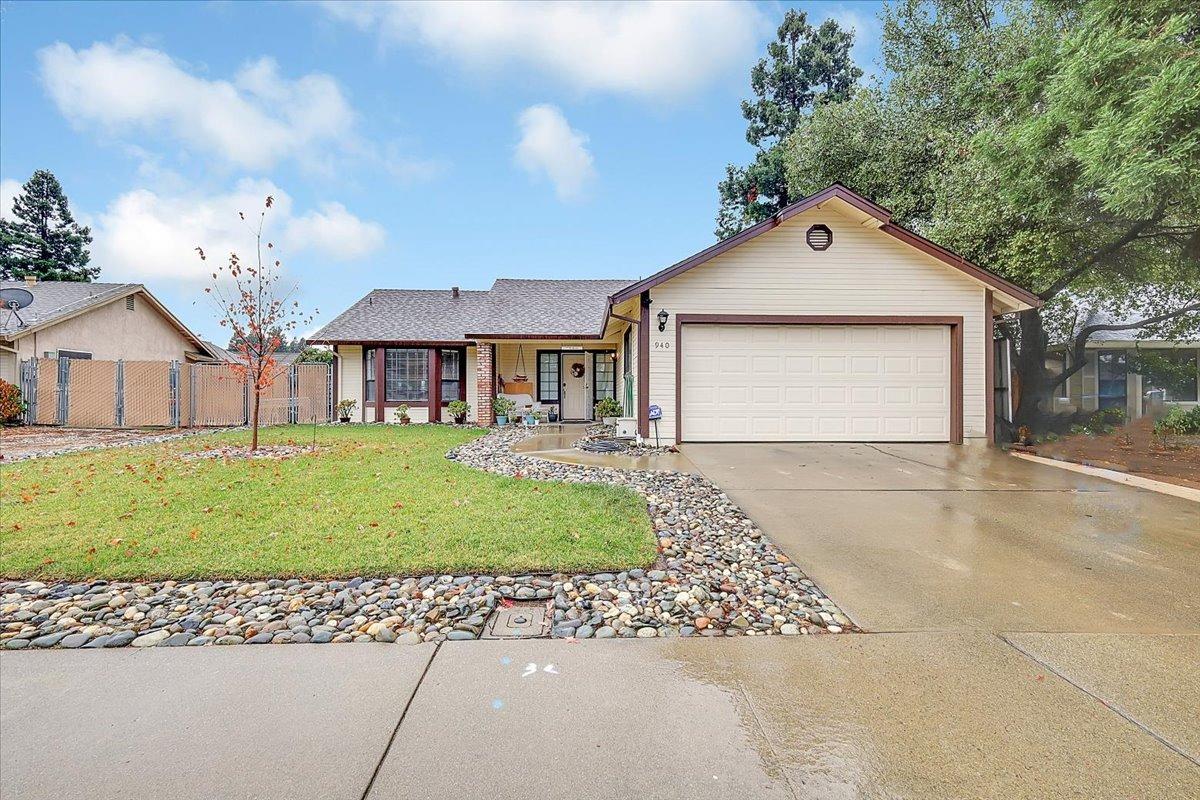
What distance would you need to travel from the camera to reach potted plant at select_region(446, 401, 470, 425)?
1539 centimetres

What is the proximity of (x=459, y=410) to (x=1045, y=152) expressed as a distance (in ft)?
45.5

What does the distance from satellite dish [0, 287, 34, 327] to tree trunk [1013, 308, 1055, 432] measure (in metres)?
27.6

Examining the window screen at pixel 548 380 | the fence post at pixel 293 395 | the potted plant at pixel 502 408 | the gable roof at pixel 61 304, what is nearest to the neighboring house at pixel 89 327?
the gable roof at pixel 61 304

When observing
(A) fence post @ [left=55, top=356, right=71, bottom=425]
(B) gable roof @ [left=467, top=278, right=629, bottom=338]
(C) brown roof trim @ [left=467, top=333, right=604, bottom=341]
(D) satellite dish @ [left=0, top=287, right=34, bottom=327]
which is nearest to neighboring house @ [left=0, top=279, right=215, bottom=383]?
(D) satellite dish @ [left=0, top=287, right=34, bottom=327]

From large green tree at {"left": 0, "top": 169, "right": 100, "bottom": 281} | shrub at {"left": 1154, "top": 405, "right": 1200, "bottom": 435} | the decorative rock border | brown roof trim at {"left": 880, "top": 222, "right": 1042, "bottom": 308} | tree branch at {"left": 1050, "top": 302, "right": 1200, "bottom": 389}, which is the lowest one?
the decorative rock border

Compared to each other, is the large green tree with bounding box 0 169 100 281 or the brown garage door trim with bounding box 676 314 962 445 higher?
the large green tree with bounding box 0 169 100 281

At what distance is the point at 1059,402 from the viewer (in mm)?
14180

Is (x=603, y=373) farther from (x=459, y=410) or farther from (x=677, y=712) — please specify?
(x=677, y=712)

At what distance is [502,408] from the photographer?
14703 mm

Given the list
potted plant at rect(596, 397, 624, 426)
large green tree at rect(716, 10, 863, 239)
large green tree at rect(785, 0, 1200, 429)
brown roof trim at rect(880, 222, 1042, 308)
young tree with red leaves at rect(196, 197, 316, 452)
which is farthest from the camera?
large green tree at rect(716, 10, 863, 239)

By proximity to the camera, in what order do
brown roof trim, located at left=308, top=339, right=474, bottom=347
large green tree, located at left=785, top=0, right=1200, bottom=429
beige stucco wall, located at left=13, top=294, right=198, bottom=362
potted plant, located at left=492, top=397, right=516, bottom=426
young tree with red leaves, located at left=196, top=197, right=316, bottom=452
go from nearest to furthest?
large green tree, located at left=785, top=0, right=1200, bottom=429
young tree with red leaves, located at left=196, top=197, right=316, bottom=452
potted plant, located at left=492, top=397, right=516, bottom=426
beige stucco wall, located at left=13, top=294, right=198, bottom=362
brown roof trim, located at left=308, top=339, right=474, bottom=347

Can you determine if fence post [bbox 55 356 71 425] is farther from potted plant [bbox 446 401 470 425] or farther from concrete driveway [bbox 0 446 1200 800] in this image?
concrete driveway [bbox 0 446 1200 800]

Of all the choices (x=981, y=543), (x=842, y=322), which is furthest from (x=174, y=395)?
(x=981, y=543)

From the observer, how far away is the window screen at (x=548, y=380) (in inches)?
661
